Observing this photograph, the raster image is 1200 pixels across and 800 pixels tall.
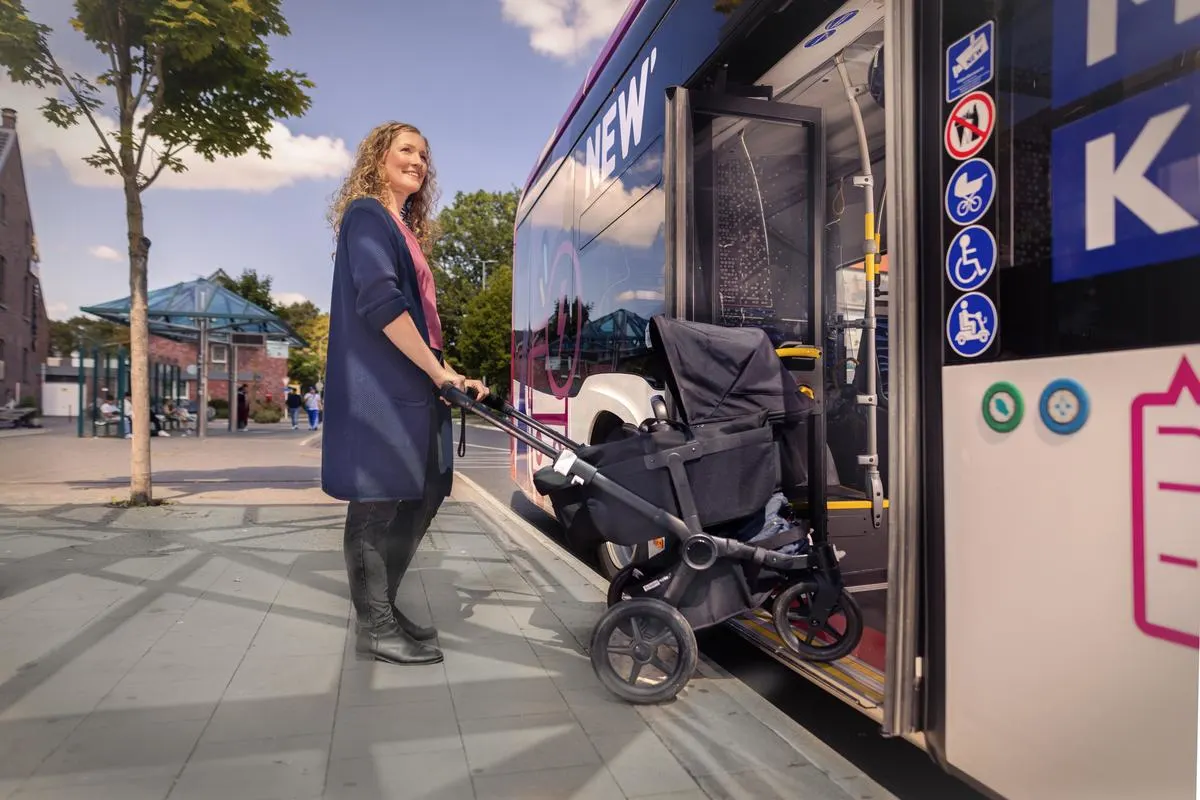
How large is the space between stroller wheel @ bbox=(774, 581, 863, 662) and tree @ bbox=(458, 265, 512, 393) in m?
41.8

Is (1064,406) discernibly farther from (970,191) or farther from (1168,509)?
(970,191)

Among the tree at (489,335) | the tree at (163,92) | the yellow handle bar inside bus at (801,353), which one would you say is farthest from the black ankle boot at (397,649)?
the tree at (489,335)

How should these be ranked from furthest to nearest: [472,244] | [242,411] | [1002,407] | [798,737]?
[472,244] → [242,411] → [798,737] → [1002,407]

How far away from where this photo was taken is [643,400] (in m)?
4.25

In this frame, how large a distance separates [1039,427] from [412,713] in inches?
88.9

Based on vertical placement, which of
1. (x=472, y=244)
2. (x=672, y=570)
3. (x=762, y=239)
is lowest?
(x=672, y=570)

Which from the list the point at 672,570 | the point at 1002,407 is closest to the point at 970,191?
the point at 1002,407

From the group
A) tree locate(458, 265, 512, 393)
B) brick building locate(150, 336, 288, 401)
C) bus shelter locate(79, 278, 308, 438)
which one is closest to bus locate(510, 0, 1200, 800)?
bus shelter locate(79, 278, 308, 438)

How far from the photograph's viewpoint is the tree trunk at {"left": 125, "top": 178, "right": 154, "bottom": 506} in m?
8.18

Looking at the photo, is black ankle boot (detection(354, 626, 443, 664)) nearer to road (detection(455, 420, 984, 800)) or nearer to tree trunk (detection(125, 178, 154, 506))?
road (detection(455, 420, 984, 800))

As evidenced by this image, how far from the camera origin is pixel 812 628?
3389 mm

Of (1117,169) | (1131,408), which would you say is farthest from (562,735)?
(1117,169)

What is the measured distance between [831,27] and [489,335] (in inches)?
1704

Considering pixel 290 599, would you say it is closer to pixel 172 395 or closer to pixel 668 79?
pixel 668 79
